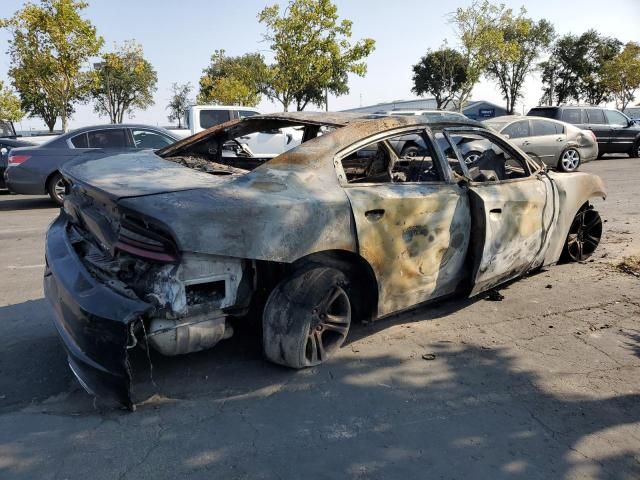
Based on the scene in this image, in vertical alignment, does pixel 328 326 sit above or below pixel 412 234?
below

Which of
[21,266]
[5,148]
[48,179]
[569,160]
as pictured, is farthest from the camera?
[569,160]

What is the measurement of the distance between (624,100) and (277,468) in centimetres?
4876

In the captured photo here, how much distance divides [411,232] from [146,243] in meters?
1.72

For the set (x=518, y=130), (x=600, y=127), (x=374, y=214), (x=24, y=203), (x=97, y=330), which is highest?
(x=600, y=127)

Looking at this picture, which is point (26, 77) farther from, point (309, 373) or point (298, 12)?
point (309, 373)

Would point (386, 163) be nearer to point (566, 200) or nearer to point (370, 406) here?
point (566, 200)

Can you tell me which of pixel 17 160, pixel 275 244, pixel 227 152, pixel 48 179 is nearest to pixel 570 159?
pixel 227 152

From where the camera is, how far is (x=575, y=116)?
17.1 meters

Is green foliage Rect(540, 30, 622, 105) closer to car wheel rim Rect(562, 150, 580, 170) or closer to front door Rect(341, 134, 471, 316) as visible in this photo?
car wheel rim Rect(562, 150, 580, 170)

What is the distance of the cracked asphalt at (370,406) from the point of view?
8.02 ft

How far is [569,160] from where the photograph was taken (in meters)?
14.2

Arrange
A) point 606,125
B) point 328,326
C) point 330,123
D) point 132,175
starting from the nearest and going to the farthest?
point 132,175 → point 328,326 → point 330,123 → point 606,125

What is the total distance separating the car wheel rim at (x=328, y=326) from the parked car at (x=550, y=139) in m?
10.8

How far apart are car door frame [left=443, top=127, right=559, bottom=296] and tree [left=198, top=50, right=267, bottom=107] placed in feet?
101
